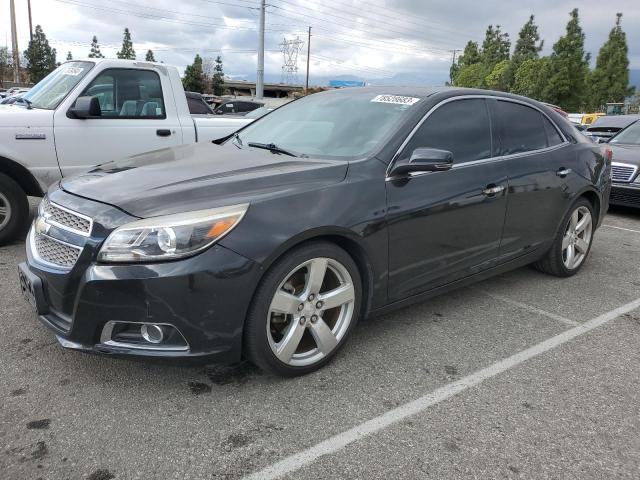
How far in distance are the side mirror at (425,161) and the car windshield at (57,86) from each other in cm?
383

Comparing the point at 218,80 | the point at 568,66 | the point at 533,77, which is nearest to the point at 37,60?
the point at 218,80

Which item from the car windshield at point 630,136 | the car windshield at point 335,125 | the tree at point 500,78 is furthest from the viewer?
the tree at point 500,78

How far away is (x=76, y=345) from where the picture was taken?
103 inches

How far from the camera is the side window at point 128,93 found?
554cm

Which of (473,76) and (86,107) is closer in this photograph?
(86,107)

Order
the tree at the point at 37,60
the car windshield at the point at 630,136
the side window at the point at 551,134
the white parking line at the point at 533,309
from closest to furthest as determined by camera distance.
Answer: the white parking line at the point at 533,309, the side window at the point at 551,134, the car windshield at the point at 630,136, the tree at the point at 37,60

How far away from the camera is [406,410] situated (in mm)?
2746

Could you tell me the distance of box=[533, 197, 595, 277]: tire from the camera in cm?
468

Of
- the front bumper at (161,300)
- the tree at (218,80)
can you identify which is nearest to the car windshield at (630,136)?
the front bumper at (161,300)

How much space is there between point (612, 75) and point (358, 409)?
42.0 metres

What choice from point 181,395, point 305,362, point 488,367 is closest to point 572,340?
point 488,367

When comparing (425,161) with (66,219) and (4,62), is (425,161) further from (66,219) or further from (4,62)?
(4,62)

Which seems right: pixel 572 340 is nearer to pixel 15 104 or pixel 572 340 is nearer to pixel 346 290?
pixel 346 290

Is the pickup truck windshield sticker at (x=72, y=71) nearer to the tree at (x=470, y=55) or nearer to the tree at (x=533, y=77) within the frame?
the tree at (x=533, y=77)
